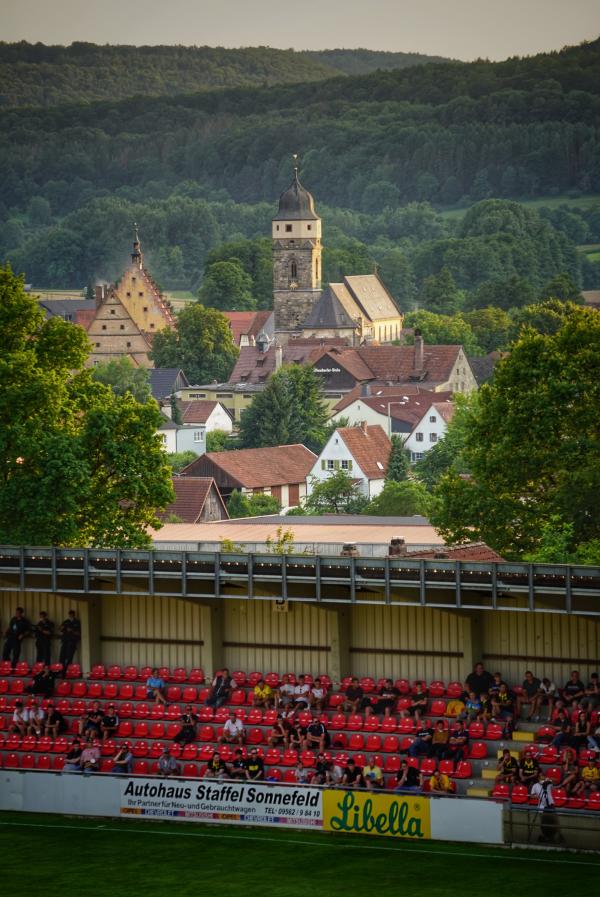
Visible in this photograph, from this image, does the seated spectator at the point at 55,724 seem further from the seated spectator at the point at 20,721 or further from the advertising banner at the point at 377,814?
the advertising banner at the point at 377,814

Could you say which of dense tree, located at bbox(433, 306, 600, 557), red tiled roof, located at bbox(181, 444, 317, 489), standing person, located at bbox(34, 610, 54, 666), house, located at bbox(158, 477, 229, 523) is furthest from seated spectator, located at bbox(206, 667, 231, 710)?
red tiled roof, located at bbox(181, 444, 317, 489)

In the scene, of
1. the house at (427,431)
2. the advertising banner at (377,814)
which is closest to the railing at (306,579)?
the advertising banner at (377,814)

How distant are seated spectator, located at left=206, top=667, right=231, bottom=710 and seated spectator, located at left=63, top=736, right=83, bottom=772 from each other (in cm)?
255

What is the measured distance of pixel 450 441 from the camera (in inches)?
4882

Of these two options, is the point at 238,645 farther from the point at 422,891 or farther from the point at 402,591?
the point at 422,891

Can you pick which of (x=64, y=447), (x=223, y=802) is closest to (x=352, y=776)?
(x=223, y=802)

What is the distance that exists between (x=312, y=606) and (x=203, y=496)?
2439 inches

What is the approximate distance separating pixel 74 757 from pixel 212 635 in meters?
4.04

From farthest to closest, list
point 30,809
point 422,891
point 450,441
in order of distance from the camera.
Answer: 1. point 450,441
2. point 30,809
3. point 422,891

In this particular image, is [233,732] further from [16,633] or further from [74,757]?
[16,633]

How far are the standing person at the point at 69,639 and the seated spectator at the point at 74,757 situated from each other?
3.09 metres

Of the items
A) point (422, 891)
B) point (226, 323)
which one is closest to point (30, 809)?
point (422, 891)

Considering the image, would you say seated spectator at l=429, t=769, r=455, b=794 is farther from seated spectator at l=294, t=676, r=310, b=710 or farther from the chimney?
the chimney

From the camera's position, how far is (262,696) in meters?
34.4
